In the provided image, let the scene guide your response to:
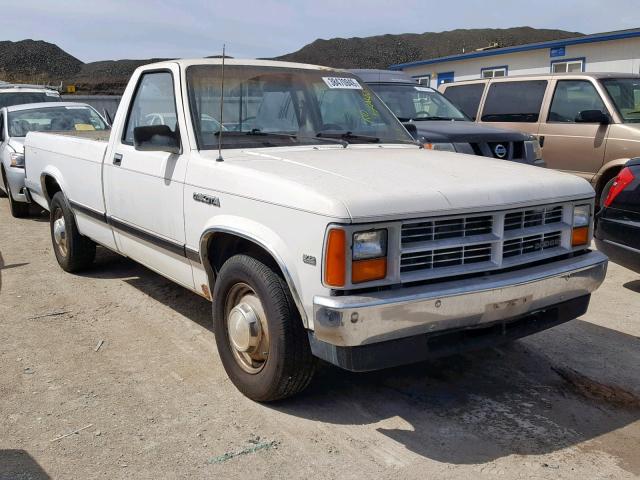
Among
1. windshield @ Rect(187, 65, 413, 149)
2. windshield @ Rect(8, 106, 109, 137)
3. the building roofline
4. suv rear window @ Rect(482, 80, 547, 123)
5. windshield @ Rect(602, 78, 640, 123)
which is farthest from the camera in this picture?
the building roofline

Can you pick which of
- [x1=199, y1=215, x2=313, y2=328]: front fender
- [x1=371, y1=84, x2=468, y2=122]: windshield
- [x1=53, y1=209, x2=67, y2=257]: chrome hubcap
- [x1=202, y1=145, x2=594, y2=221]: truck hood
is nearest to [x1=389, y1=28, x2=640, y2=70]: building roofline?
[x1=371, y1=84, x2=468, y2=122]: windshield

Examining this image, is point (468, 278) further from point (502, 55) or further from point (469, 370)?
point (502, 55)

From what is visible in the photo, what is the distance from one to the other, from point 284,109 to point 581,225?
210 centimetres

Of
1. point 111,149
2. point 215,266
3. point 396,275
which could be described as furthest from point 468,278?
point 111,149

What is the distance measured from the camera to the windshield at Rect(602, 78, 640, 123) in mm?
8742

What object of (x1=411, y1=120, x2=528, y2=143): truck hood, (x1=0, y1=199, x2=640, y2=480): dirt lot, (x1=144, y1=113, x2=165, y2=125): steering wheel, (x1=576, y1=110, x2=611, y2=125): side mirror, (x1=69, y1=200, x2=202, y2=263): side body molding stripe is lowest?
(x1=0, y1=199, x2=640, y2=480): dirt lot

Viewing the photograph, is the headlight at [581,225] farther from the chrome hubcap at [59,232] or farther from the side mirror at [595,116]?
the side mirror at [595,116]

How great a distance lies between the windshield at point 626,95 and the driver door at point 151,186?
239 inches

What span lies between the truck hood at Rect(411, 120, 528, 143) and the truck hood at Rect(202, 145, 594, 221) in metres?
3.78

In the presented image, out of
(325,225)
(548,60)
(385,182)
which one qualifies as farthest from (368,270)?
(548,60)

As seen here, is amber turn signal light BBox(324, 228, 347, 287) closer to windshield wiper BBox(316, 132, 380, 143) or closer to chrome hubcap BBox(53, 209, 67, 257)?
windshield wiper BBox(316, 132, 380, 143)

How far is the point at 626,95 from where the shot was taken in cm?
905

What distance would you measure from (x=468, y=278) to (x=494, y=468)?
923 millimetres

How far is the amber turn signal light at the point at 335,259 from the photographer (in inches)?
126
